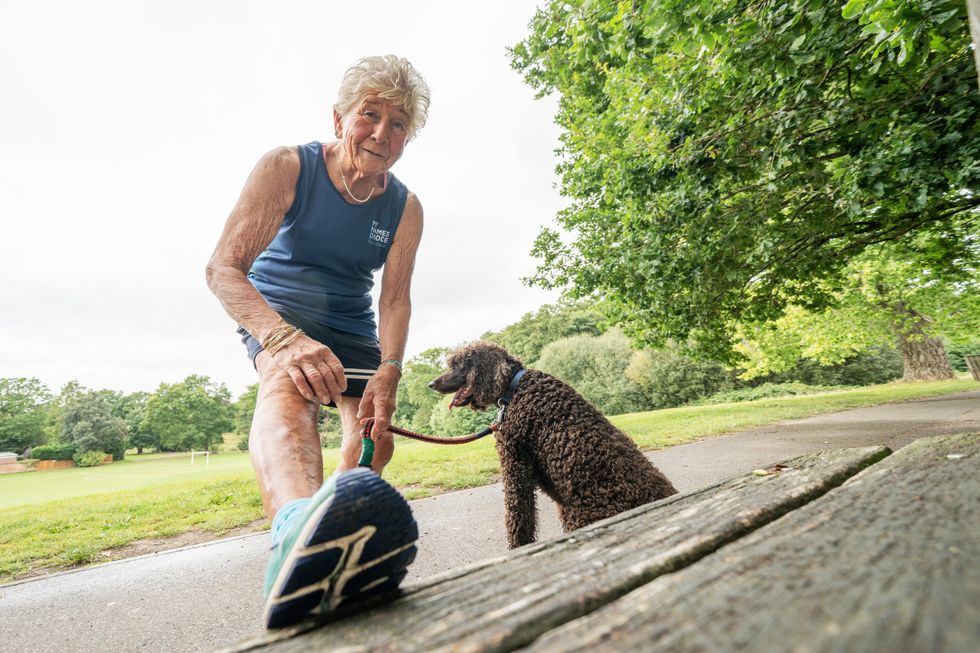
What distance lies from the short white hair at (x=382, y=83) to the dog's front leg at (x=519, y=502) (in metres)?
2.12

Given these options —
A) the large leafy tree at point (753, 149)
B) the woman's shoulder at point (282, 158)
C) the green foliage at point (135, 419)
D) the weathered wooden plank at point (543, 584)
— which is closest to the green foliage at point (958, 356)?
the large leafy tree at point (753, 149)

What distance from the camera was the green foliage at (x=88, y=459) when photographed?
32500 millimetres

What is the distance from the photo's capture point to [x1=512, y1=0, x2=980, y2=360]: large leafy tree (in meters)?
4.01

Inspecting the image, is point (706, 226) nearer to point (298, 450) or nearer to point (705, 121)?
point (705, 121)

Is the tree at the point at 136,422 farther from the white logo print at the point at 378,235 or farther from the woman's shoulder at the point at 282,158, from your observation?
the woman's shoulder at the point at 282,158

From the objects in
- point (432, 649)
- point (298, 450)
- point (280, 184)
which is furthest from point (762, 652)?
point (280, 184)

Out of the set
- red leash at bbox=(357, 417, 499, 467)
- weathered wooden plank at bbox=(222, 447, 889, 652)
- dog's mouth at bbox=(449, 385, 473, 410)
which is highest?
dog's mouth at bbox=(449, 385, 473, 410)

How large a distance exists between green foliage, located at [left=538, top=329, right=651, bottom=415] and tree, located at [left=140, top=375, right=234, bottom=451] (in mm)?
33945

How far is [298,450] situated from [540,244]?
8142 mm

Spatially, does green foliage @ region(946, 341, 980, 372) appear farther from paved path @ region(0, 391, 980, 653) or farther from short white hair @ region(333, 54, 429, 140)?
short white hair @ region(333, 54, 429, 140)

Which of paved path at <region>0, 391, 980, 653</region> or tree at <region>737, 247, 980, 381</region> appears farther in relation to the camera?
tree at <region>737, 247, 980, 381</region>

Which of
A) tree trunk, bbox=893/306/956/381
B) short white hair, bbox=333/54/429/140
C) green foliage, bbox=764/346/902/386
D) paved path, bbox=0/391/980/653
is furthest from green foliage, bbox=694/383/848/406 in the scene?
short white hair, bbox=333/54/429/140

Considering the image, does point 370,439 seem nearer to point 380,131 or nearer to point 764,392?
point 380,131

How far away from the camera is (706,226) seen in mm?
6410
